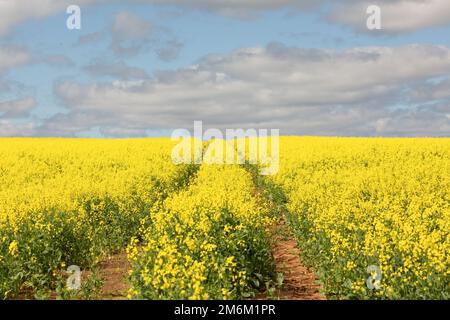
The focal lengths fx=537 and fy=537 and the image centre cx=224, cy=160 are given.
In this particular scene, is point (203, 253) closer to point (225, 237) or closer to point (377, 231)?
point (225, 237)

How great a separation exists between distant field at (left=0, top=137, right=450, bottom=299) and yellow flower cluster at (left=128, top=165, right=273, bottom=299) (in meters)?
0.03

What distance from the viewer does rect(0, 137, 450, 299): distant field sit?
9.86 meters

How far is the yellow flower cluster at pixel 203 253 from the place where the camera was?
9.10m

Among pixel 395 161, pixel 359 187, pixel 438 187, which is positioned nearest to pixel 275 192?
pixel 359 187

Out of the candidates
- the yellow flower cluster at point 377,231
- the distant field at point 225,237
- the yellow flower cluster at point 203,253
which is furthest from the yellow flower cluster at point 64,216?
the yellow flower cluster at point 377,231

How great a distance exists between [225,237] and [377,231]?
3.84 metres

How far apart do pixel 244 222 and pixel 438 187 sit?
519 inches

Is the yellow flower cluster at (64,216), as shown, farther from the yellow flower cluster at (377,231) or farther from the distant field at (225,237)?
the yellow flower cluster at (377,231)

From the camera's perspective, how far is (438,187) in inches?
904

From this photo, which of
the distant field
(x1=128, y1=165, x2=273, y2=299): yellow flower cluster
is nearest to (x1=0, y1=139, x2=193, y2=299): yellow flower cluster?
the distant field

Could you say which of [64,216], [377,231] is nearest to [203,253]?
[377,231]

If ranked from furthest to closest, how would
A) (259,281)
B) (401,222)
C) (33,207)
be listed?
(33,207) → (401,222) → (259,281)

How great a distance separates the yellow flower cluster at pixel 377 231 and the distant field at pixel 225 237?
4 cm

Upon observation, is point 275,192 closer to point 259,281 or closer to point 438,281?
point 259,281
